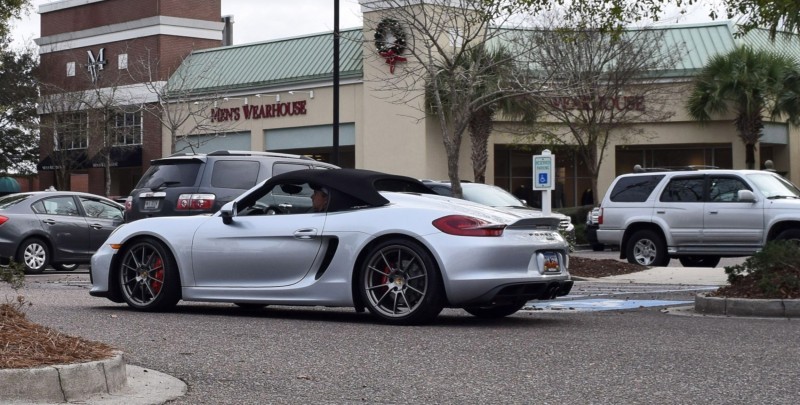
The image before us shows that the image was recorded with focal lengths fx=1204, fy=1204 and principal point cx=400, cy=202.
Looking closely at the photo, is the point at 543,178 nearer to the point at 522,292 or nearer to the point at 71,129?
the point at 522,292

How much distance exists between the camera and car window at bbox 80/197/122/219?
2194 cm

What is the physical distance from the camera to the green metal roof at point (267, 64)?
147 feet

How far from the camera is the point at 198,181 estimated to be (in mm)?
16047

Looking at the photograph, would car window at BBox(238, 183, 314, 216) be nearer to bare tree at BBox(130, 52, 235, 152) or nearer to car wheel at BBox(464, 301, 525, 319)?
car wheel at BBox(464, 301, 525, 319)

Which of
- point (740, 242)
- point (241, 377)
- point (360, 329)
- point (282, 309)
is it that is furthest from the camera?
point (740, 242)

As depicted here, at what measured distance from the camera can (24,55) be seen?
5572cm

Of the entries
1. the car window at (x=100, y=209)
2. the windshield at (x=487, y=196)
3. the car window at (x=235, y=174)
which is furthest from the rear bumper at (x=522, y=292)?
the car window at (x=100, y=209)

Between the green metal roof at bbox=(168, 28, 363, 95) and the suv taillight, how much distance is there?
2796 cm

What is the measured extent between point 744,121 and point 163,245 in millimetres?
30723

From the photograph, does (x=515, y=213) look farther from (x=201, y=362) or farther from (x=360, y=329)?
(x=201, y=362)

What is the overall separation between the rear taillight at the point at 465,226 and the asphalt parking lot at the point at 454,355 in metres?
0.81

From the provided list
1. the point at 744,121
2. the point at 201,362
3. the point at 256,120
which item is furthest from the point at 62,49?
the point at 201,362

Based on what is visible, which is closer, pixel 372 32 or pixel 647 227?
pixel 647 227

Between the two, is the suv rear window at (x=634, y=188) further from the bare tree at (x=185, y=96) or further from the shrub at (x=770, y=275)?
the bare tree at (x=185, y=96)
